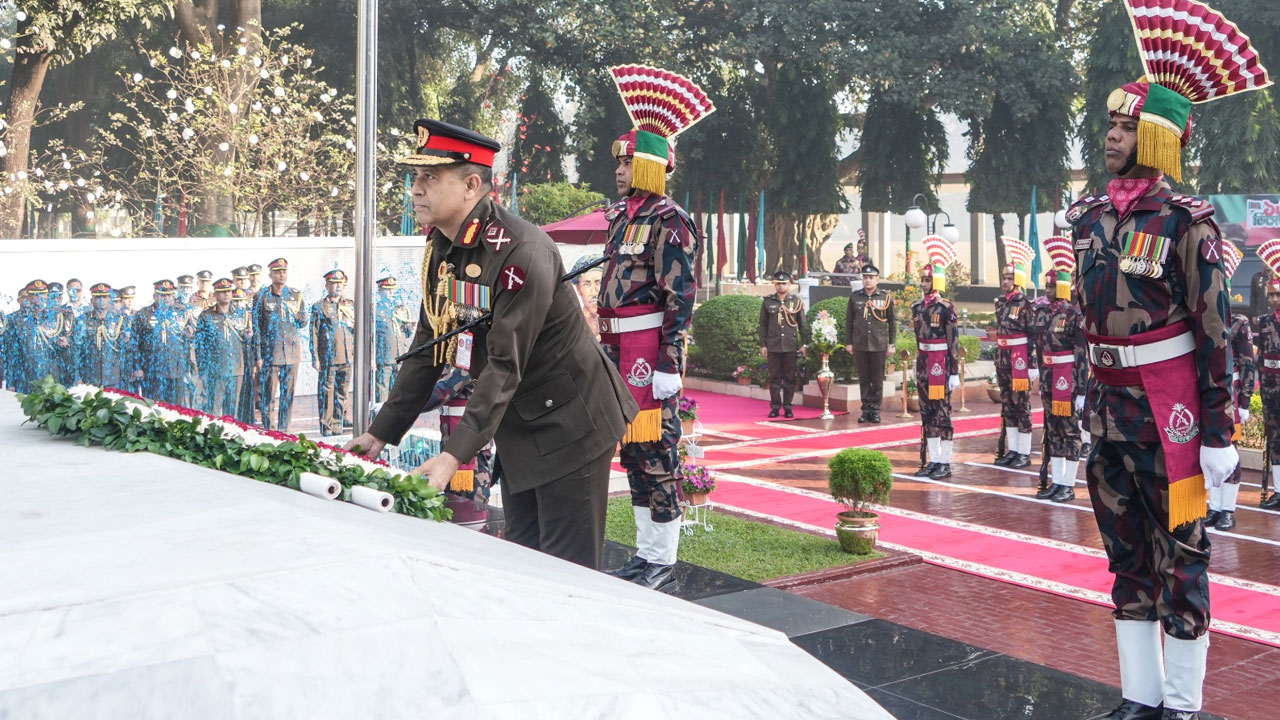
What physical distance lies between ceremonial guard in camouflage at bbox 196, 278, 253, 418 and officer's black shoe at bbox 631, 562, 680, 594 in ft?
21.0

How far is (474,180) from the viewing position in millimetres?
3805

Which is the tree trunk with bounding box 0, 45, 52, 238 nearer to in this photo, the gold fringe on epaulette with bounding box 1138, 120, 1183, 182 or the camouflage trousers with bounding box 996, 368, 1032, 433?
the camouflage trousers with bounding box 996, 368, 1032, 433

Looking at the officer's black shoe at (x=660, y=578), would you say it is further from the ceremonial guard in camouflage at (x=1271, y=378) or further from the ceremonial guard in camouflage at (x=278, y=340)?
the ceremonial guard in camouflage at (x=278, y=340)

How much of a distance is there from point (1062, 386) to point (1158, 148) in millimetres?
6227

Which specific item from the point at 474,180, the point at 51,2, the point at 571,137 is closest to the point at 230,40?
the point at 51,2

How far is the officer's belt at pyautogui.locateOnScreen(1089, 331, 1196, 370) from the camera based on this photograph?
4293mm

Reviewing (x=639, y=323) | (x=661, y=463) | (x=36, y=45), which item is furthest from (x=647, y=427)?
(x=36, y=45)

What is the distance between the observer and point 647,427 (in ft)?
21.0

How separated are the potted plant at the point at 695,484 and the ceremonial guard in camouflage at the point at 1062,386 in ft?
10.7

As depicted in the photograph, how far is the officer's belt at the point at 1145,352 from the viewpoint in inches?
169

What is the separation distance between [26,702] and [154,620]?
212 mm

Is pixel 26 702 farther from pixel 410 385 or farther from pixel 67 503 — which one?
pixel 410 385

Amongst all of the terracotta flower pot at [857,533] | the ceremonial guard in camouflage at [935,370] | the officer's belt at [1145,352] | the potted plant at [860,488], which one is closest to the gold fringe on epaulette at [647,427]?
the potted plant at [860,488]

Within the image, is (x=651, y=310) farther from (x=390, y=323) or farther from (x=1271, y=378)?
(x=1271, y=378)
